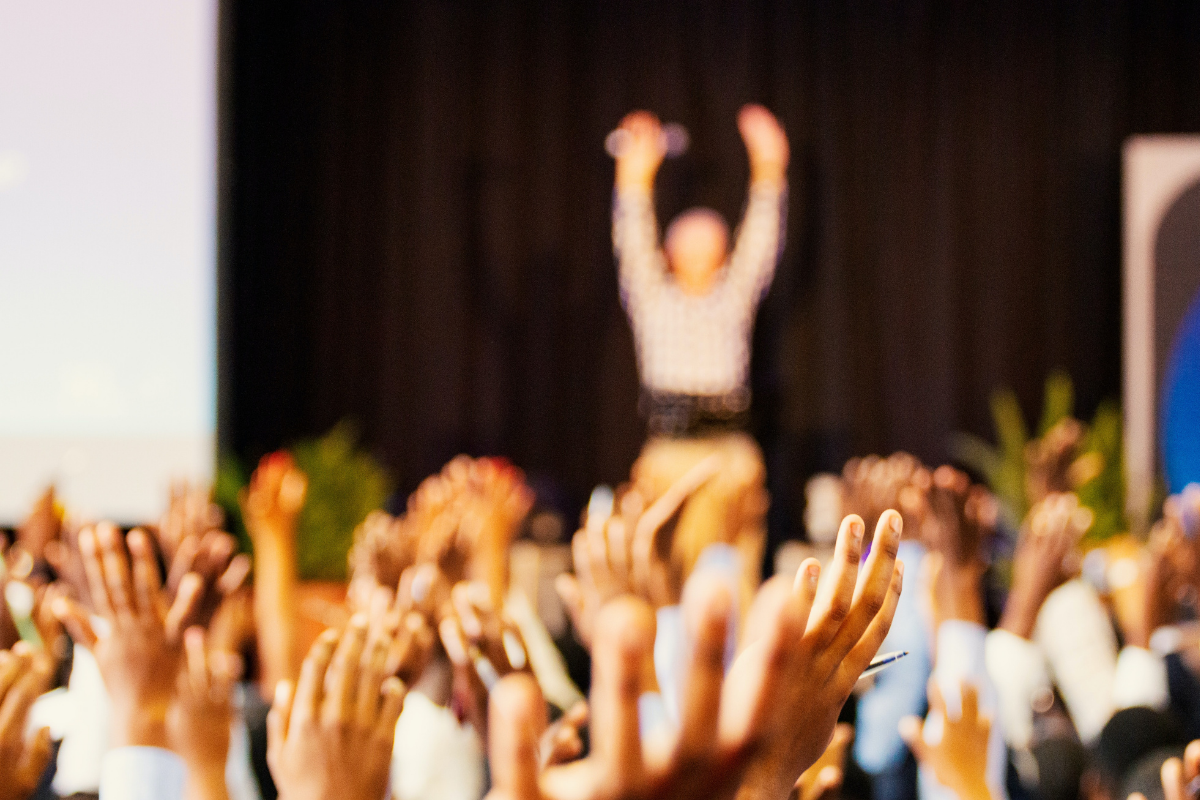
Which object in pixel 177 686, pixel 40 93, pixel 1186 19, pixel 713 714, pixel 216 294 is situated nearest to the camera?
pixel 713 714

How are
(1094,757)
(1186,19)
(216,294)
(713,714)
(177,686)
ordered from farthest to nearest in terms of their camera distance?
(1186,19), (216,294), (1094,757), (177,686), (713,714)

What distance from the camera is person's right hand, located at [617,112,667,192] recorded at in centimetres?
513

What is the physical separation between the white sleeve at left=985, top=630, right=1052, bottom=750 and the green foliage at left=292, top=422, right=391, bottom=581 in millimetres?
2725

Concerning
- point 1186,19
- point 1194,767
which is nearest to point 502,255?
point 1186,19

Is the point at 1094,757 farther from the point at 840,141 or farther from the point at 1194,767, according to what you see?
the point at 840,141

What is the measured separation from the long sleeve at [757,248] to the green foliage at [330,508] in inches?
78.0

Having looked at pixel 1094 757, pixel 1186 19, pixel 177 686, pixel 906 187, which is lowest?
pixel 1094 757

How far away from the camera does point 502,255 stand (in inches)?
209

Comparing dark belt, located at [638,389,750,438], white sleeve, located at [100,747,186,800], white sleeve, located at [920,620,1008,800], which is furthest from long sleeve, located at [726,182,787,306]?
white sleeve, located at [100,747,186,800]

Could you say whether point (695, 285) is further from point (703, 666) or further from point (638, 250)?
point (703, 666)

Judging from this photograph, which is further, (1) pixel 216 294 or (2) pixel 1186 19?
(2) pixel 1186 19

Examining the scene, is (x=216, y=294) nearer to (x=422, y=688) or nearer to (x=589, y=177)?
(x=589, y=177)

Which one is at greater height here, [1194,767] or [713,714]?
[713,714]

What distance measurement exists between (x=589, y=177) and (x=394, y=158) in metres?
1.00
